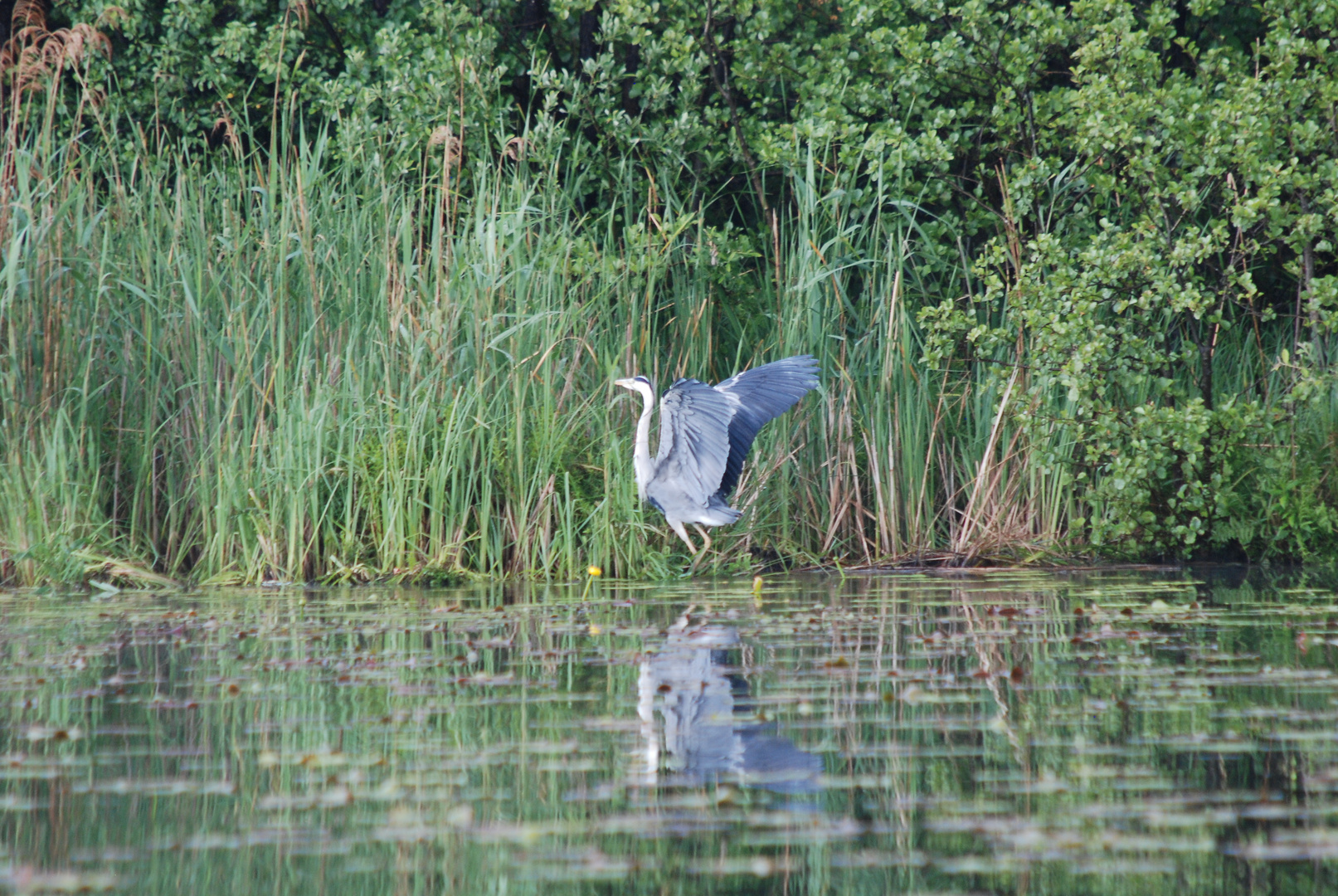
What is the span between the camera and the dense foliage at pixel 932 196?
6711mm

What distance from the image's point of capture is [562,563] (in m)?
6.43

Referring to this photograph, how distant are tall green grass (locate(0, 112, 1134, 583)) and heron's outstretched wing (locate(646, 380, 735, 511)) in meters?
0.31

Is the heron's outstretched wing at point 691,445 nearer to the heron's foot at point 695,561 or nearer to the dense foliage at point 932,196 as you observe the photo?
the heron's foot at point 695,561

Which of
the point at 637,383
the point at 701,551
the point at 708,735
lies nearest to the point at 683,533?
the point at 701,551

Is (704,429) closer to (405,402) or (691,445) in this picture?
(691,445)

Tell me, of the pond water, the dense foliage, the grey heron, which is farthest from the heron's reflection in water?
the dense foliage

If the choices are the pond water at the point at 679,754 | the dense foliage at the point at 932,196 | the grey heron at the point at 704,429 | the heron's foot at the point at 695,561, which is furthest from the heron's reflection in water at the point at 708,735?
the dense foliage at the point at 932,196

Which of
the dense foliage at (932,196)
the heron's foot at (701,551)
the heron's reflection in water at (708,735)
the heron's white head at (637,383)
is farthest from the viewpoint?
the dense foliage at (932,196)

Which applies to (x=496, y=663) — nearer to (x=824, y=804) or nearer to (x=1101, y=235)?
(x=824, y=804)

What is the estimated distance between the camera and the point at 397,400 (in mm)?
6492

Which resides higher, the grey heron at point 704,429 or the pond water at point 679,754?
the grey heron at point 704,429

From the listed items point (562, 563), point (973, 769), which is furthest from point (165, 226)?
point (973, 769)

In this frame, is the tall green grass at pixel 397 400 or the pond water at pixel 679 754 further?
the tall green grass at pixel 397 400

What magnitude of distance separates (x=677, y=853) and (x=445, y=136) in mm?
4982
